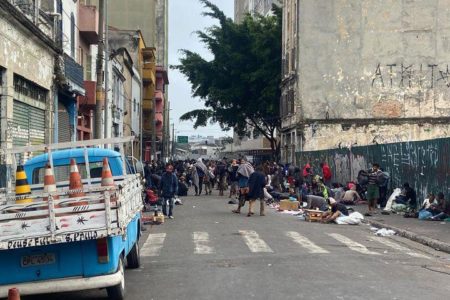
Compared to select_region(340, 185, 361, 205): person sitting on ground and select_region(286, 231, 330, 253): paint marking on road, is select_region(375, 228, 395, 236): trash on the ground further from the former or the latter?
select_region(340, 185, 361, 205): person sitting on ground

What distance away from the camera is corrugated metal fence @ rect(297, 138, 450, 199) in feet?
70.8

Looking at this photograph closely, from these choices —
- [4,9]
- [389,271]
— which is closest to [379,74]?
[4,9]

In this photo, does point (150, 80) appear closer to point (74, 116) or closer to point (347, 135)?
point (347, 135)

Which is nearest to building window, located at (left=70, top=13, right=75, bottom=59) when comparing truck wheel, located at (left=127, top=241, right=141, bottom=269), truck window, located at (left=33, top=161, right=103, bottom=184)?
truck window, located at (left=33, top=161, right=103, bottom=184)

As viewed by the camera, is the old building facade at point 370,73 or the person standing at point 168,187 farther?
the old building facade at point 370,73

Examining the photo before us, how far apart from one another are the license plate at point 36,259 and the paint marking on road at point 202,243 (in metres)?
5.53

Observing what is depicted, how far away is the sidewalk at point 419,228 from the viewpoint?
50.7ft

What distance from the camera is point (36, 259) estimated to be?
7.44 metres

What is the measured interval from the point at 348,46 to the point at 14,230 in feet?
117

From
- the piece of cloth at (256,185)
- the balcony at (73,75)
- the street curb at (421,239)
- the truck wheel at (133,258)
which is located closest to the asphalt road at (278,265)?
the truck wheel at (133,258)

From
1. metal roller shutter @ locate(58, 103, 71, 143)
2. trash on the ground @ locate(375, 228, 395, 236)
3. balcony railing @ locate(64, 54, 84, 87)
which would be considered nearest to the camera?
trash on the ground @ locate(375, 228, 395, 236)

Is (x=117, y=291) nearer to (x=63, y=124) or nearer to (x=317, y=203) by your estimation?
(x=317, y=203)

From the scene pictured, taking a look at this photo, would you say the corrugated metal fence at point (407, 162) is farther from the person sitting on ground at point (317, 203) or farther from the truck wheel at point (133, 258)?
the truck wheel at point (133, 258)

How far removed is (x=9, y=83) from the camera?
57.7ft
